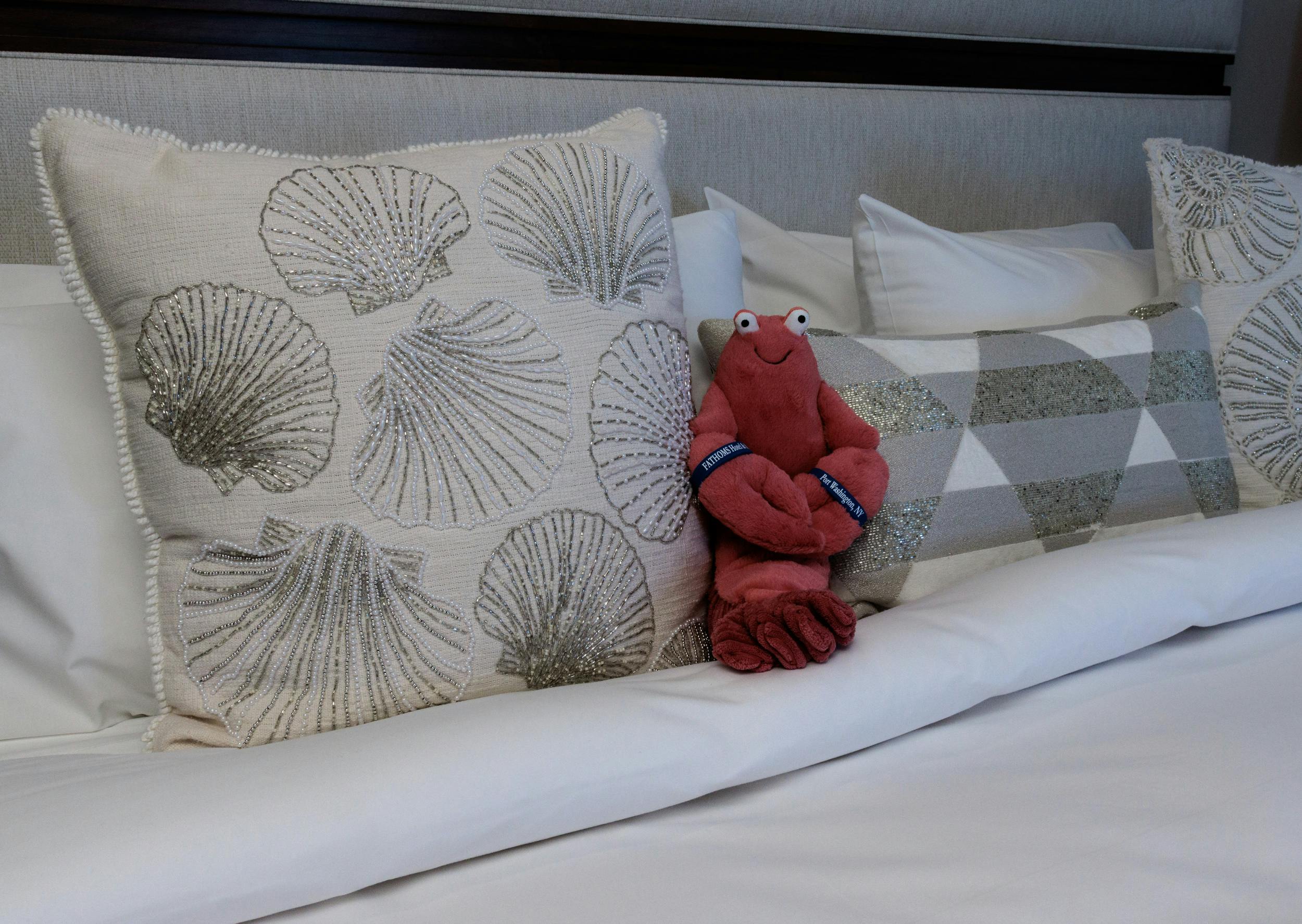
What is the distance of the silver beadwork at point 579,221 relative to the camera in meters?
0.78

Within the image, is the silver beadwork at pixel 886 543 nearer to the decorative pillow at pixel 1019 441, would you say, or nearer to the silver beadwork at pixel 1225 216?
the decorative pillow at pixel 1019 441

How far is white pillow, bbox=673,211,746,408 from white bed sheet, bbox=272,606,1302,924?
51 centimetres

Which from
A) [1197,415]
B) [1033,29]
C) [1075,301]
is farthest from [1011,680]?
[1033,29]

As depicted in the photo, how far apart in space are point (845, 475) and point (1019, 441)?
0.22 metres

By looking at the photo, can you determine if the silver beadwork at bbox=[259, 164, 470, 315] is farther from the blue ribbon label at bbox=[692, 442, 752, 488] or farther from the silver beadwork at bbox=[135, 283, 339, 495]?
the blue ribbon label at bbox=[692, 442, 752, 488]

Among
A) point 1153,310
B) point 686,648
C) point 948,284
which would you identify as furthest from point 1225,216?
point 686,648

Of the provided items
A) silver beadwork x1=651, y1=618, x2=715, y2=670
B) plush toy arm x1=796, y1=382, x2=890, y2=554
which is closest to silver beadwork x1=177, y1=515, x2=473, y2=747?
silver beadwork x1=651, y1=618, x2=715, y2=670

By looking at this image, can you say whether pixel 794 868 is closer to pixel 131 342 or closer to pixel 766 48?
pixel 131 342

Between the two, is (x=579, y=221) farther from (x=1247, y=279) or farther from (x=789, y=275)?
(x=1247, y=279)

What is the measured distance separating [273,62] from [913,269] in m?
0.80

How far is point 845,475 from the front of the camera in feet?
2.73

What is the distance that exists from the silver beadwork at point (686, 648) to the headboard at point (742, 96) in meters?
0.67

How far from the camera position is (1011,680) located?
70cm

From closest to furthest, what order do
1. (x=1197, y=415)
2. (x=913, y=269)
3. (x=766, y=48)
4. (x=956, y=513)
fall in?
1. (x=956, y=513)
2. (x=1197, y=415)
3. (x=913, y=269)
4. (x=766, y=48)
